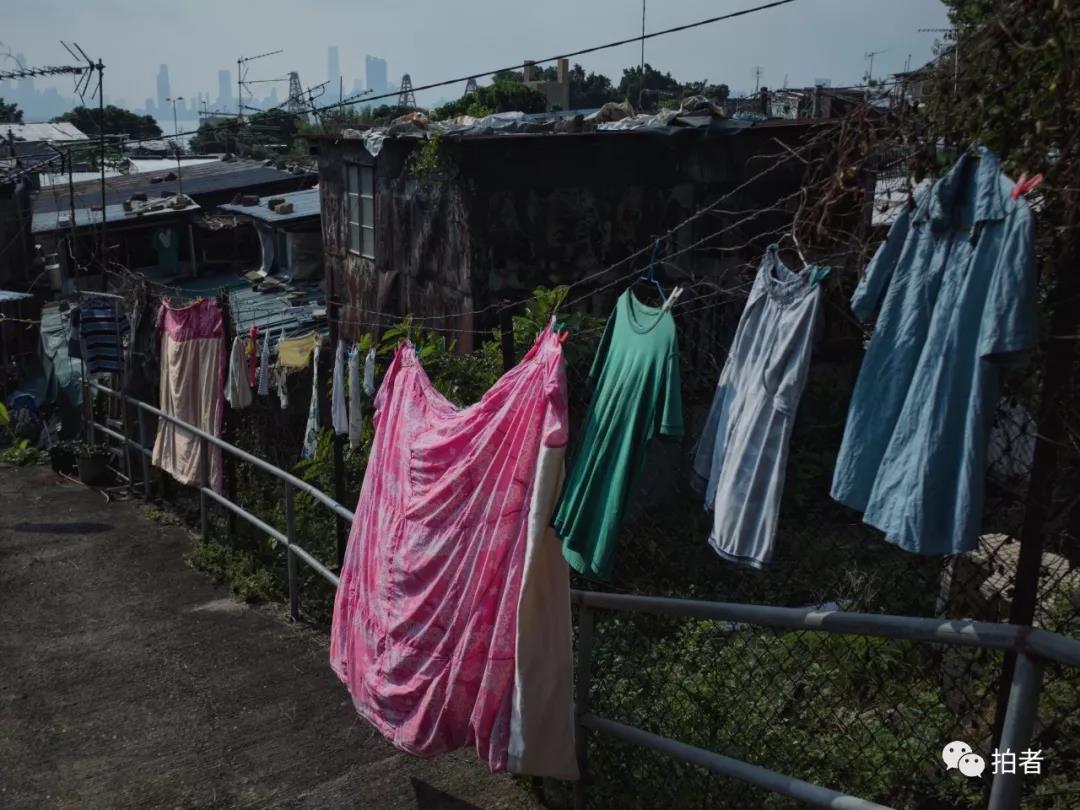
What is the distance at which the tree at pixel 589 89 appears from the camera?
3441cm

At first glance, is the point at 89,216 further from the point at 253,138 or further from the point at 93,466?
the point at 253,138

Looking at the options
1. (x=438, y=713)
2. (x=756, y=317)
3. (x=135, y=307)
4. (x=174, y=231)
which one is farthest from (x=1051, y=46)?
(x=174, y=231)

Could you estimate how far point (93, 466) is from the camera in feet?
36.0

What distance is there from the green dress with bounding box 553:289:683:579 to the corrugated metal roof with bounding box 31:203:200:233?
16.6 meters

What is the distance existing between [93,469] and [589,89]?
31246mm

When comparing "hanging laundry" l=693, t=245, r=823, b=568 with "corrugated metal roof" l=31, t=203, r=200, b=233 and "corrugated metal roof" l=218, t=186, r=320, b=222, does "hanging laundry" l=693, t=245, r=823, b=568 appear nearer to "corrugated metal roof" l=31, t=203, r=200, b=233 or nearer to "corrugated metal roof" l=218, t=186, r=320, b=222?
"corrugated metal roof" l=218, t=186, r=320, b=222

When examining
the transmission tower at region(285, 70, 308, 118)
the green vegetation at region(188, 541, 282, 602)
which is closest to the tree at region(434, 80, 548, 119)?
the transmission tower at region(285, 70, 308, 118)

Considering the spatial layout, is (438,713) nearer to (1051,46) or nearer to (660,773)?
(660,773)

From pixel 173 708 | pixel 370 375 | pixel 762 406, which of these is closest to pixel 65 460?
pixel 370 375

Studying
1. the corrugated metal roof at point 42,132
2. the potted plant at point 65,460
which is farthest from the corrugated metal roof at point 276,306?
the corrugated metal roof at point 42,132

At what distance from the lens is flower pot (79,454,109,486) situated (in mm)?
10945

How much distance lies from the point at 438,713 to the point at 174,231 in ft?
57.5

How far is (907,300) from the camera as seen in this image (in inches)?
109

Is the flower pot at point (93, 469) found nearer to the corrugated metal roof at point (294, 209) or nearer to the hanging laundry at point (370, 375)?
the hanging laundry at point (370, 375)
